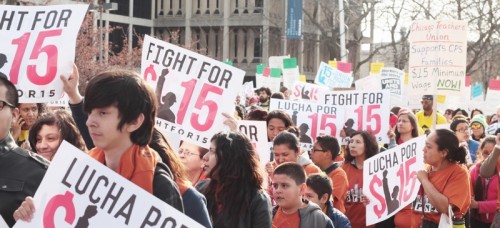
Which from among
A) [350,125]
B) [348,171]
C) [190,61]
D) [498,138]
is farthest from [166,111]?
[350,125]

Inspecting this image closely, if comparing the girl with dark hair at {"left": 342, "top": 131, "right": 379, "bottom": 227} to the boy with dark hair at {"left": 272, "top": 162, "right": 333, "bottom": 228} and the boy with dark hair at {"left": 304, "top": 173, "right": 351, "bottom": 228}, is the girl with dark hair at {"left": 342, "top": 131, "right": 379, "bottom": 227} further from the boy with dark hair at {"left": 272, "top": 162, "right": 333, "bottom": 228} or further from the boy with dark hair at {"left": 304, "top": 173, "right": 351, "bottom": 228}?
the boy with dark hair at {"left": 272, "top": 162, "right": 333, "bottom": 228}

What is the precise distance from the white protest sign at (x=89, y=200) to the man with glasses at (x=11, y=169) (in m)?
0.33

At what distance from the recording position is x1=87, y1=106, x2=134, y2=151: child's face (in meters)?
3.72

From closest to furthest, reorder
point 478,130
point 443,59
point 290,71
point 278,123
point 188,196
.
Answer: point 188,196
point 278,123
point 443,59
point 478,130
point 290,71

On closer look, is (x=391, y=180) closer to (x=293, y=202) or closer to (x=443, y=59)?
(x=293, y=202)

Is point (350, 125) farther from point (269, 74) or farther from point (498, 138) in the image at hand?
point (269, 74)

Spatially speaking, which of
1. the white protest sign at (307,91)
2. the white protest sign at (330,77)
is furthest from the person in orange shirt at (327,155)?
the white protest sign at (330,77)

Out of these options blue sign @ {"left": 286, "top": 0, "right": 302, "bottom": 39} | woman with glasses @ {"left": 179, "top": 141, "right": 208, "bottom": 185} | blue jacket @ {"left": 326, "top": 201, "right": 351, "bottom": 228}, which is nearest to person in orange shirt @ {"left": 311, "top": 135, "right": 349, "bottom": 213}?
A: blue jacket @ {"left": 326, "top": 201, "right": 351, "bottom": 228}

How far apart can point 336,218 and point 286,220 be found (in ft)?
3.08

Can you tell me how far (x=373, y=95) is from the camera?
12.3 meters

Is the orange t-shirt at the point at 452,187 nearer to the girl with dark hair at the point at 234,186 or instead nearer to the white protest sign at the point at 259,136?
the white protest sign at the point at 259,136

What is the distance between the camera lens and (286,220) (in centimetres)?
633

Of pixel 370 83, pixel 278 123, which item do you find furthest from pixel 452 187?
pixel 370 83

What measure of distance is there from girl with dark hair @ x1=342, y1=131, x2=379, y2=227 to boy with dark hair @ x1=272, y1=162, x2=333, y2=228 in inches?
102
